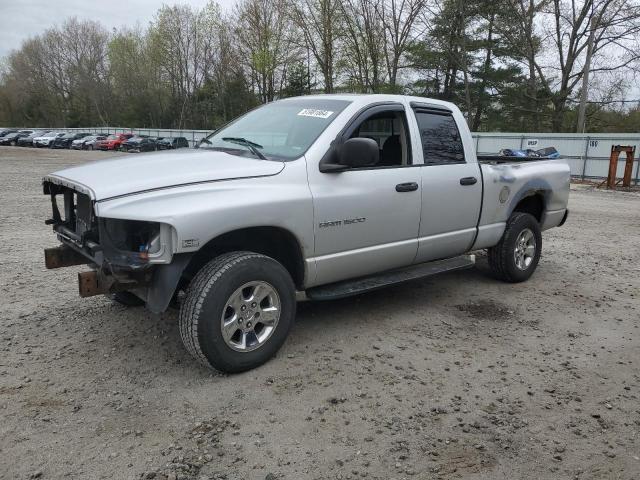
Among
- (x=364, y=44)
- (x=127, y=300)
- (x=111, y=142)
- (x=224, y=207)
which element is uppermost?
(x=364, y=44)

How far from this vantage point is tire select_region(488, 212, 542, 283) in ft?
19.1

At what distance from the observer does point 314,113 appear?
448 cm

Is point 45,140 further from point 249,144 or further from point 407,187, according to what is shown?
point 407,187

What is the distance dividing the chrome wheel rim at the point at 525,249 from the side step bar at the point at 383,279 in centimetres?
77

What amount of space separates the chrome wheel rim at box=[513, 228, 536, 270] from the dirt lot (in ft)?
1.84

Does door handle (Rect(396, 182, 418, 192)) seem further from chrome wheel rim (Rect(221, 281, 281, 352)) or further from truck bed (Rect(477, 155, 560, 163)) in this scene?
truck bed (Rect(477, 155, 560, 163))

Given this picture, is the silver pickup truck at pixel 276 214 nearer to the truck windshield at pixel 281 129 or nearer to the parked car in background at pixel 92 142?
the truck windshield at pixel 281 129

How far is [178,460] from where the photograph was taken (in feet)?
9.15

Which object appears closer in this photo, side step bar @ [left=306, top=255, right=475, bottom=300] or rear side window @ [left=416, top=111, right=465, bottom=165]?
side step bar @ [left=306, top=255, right=475, bottom=300]

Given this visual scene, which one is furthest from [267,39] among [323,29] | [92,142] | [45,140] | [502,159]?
[502,159]

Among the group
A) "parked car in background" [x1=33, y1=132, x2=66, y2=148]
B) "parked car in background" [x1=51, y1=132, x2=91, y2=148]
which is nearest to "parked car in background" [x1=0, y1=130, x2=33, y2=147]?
"parked car in background" [x1=33, y1=132, x2=66, y2=148]

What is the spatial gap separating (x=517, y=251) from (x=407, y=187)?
7.00 feet

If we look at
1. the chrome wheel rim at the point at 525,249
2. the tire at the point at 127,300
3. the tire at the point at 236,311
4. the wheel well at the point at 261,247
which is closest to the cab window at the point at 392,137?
the wheel well at the point at 261,247

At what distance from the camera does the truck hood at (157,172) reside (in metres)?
3.36
